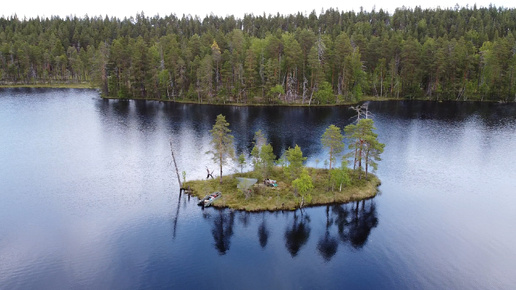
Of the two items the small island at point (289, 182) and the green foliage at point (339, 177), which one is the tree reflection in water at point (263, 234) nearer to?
the small island at point (289, 182)

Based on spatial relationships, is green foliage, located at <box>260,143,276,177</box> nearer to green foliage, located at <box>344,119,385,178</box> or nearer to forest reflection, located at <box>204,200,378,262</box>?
forest reflection, located at <box>204,200,378,262</box>

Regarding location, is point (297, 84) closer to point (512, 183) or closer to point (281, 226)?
point (512, 183)

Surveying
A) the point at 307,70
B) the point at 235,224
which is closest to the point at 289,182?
the point at 235,224

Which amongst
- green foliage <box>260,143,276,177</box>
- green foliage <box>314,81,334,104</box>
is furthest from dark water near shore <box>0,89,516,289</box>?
green foliage <box>314,81,334,104</box>

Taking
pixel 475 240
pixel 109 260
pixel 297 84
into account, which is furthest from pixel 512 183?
pixel 297 84

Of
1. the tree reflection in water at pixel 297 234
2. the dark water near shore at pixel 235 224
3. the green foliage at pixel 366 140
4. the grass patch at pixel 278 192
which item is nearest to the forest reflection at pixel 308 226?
the tree reflection in water at pixel 297 234

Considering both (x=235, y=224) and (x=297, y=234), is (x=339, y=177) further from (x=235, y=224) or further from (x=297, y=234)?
(x=235, y=224)
